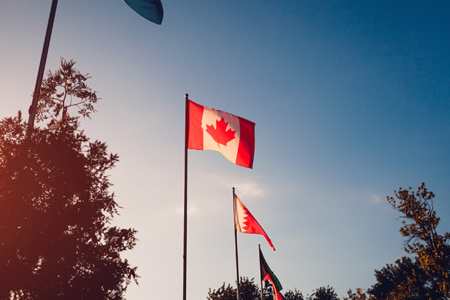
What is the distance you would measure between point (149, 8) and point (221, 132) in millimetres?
5768

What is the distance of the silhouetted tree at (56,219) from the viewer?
10429 millimetres

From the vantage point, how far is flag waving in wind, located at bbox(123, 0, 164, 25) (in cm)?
1280

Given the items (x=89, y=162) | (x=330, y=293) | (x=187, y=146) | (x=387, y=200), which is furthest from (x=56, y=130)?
(x=330, y=293)

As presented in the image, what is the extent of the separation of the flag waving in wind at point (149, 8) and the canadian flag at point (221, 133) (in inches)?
153

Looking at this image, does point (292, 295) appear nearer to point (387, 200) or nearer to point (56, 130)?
point (387, 200)

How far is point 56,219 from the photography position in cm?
1131

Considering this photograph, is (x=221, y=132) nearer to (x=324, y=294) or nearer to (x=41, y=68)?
(x=41, y=68)

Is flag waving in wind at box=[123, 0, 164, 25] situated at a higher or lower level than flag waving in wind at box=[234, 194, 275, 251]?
higher

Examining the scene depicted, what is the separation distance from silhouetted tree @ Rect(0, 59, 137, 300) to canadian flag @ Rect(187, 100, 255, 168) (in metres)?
4.13

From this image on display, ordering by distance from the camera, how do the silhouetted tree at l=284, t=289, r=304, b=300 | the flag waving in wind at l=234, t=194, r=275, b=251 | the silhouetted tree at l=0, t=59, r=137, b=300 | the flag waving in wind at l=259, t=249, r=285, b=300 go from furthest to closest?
the silhouetted tree at l=284, t=289, r=304, b=300
the flag waving in wind at l=259, t=249, r=285, b=300
the flag waving in wind at l=234, t=194, r=275, b=251
the silhouetted tree at l=0, t=59, r=137, b=300

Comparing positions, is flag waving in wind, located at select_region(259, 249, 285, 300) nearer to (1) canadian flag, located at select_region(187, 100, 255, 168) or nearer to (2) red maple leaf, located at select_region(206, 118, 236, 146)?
(1) canadian flag, located at select_region(187, 100, 255, 168)

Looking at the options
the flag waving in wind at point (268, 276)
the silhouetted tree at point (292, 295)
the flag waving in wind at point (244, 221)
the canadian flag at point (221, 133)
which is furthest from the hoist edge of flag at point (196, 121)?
the silhouetted tree at point (292, 295)

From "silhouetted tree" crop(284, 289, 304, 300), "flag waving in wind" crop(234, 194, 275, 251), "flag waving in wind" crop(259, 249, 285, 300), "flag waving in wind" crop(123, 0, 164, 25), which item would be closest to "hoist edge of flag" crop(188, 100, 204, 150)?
"flag waving in wind" crop(123, 0, 164, 25)

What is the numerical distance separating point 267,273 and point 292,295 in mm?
56730
